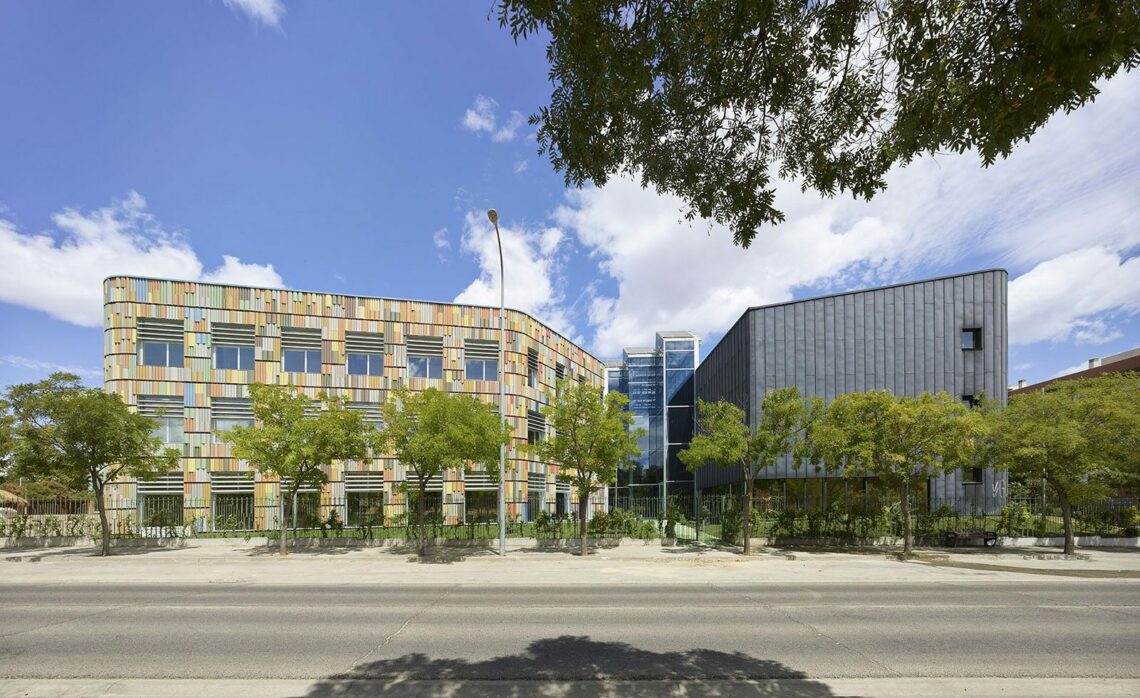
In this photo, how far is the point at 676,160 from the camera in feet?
19.4

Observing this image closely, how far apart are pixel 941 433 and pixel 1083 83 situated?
19818 mm

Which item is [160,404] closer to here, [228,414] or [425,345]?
[228,414]

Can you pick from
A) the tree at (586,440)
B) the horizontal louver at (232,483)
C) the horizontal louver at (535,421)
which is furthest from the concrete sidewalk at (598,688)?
the horizontal louver at (535,421)

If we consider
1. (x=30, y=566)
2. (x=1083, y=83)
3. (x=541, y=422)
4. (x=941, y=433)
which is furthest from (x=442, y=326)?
(x=1083, y=83)

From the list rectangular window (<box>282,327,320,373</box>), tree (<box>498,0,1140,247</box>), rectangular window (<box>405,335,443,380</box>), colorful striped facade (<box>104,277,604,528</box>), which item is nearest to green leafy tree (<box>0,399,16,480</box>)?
colorful striped facade (<box>104,277,604,528</box>)

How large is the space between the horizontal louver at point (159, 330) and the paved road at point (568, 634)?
1870 cm

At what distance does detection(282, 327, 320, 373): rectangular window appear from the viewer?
30.9 meters

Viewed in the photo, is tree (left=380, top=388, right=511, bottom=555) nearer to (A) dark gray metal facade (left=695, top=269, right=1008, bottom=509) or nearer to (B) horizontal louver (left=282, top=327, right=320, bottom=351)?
(B) horizontal louver (left=282, top=327, right=320, bottom=351)

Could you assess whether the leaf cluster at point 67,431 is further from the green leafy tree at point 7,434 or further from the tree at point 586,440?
the tree at point 586,440

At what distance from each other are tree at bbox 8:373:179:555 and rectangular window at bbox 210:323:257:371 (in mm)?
8787

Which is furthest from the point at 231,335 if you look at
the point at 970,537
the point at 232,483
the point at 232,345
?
the point at 970,537

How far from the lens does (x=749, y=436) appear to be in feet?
70.6

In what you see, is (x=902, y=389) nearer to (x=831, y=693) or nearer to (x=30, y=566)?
(x=831, y=693)

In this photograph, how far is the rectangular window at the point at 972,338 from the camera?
100.0ft
